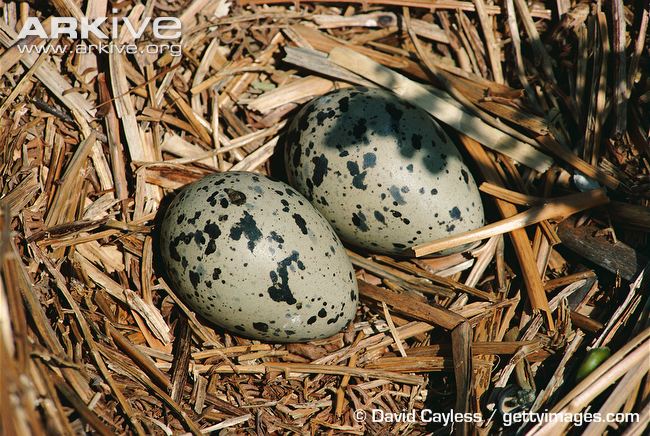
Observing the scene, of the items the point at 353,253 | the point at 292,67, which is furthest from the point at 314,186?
the point at 292,67

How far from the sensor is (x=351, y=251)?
3219 mm

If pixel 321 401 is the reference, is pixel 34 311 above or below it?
above

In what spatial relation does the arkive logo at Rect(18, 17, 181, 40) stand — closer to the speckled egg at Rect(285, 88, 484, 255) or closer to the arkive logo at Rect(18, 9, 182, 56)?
the arkive logo at Rect(18, 9, 182, 56)

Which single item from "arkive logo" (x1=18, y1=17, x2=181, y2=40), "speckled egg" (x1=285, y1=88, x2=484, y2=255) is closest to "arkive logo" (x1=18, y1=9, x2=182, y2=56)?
"arkive logo" (x1=18, y1=17, x2=181, y2=40)

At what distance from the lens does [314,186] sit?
2910mm

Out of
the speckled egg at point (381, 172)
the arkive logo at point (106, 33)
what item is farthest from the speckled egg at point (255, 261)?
the arkive logo at point (106, 33)

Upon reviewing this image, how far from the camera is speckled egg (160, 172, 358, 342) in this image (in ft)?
8.46

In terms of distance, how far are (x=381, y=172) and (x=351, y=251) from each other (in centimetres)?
61

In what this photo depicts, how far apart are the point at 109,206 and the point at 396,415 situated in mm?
1723

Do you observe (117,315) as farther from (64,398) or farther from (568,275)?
(568,275)

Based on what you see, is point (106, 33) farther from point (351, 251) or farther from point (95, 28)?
point (351, 251)

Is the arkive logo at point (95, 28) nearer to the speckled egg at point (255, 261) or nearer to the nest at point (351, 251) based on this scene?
the nest at point (351, 251)

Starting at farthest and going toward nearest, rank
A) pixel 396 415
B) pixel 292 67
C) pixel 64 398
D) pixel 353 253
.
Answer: pixel 292 67
pixel 353 253
pixel 396 415
pixel 64 398

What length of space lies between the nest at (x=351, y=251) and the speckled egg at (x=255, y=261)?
208 millimetres
